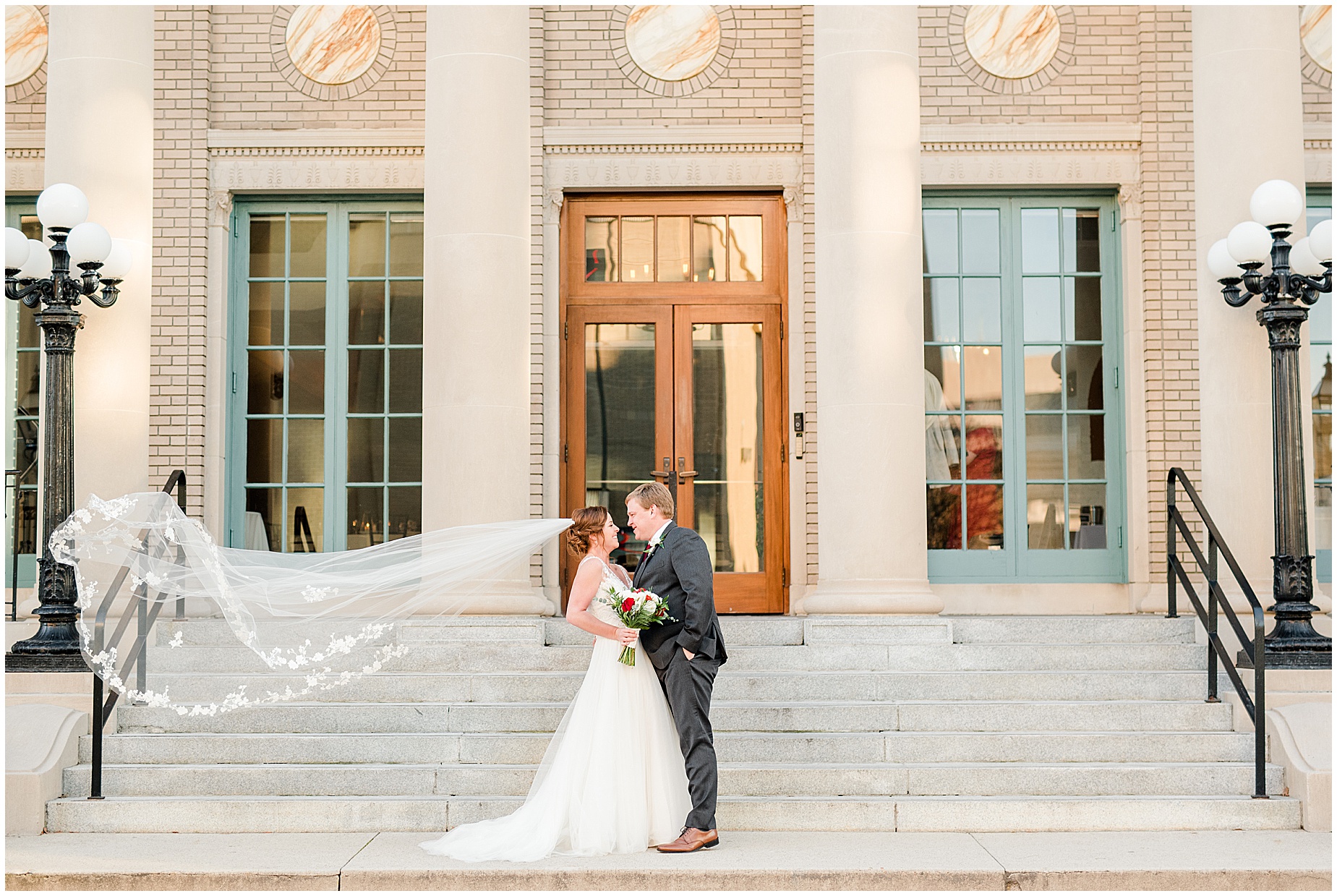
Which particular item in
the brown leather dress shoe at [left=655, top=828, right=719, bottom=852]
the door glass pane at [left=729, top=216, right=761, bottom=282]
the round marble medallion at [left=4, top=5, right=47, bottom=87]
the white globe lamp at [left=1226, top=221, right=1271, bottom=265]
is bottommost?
the brown leather dress shoe at [left=655, top=828, right=719, bottom=852]

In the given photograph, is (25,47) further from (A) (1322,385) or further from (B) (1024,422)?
(A) (1322,385)

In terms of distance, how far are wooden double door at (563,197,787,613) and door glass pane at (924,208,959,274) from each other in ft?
4.43

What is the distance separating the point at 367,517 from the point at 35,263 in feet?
12.0

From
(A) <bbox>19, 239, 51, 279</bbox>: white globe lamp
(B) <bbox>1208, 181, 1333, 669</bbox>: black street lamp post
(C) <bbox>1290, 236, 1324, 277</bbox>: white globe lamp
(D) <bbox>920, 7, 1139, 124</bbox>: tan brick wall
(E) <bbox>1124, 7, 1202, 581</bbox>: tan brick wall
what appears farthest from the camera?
(D) <bbox>920, 7, 1139, 124</bbox>: tan brick wall

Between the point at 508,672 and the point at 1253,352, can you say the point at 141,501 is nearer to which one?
the point at 508,672

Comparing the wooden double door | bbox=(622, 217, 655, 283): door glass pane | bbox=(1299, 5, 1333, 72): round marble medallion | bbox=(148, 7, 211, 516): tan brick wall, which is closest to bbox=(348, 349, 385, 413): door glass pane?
bbox=(148, 7, 211, 516): tan brick wall

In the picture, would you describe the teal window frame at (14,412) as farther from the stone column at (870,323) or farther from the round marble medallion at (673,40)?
the stone column at (870,323)

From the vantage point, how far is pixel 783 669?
8781mm

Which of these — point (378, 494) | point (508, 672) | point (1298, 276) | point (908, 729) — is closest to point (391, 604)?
point (508, 672)

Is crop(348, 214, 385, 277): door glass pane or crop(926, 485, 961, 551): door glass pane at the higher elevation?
crop(348, 214, 385, 277): door glass pane

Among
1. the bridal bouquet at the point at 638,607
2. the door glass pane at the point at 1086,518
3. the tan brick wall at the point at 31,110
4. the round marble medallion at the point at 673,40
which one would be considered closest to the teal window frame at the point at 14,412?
the tan brick wall at the point at 31,110

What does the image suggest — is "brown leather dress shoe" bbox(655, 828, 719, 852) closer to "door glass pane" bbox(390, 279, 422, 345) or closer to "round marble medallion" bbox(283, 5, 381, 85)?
"door glass pane" bbox(390, 279, 422, 345)

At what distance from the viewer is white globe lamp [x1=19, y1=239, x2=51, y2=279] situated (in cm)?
897

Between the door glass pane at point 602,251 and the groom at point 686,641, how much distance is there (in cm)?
497
